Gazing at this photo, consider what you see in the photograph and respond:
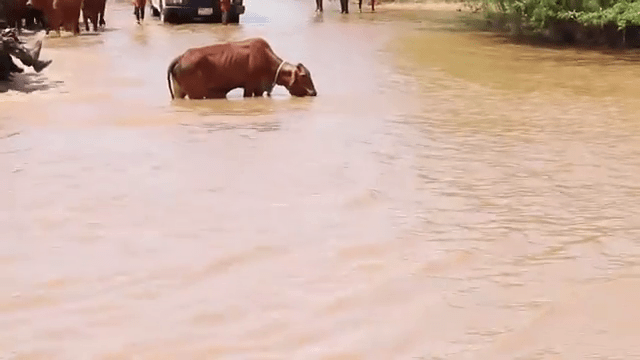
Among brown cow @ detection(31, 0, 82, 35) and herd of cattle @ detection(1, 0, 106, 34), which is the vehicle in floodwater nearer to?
herd of cattle @ detection(1, 0, 106, 34)

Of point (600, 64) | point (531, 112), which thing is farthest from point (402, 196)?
point (600, 64)

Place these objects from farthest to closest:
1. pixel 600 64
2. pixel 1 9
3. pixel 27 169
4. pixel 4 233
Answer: pixel 1 9 → pixel 600 64 → pixel 27 169 → pixel 4 233

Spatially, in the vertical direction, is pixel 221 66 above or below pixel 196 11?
above

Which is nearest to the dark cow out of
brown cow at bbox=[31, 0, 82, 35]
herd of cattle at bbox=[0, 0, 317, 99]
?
brown cow at bbox=[31, 0, 82, 35]

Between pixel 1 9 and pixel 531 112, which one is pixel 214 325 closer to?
pixel 531 112

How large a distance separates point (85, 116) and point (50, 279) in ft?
19.0

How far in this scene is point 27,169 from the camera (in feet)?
26.3

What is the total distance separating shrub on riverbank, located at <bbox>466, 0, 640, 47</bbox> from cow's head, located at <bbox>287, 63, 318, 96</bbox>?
7654 millimetres

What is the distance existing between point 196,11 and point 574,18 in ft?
35.3

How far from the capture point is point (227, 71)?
1169 cm

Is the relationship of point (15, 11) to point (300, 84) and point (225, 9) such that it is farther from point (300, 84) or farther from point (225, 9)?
point (300, 84)

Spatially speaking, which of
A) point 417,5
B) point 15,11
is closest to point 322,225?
point 15,11

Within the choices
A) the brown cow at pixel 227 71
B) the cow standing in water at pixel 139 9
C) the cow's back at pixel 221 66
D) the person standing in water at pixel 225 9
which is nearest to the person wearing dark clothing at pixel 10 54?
the brown cow at pixel 227 71

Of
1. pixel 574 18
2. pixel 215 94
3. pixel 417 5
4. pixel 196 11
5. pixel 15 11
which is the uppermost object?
pixel 15 11
